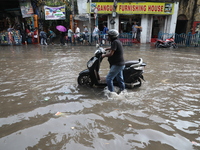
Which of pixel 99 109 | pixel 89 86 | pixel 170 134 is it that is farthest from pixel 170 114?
pixel 89 86

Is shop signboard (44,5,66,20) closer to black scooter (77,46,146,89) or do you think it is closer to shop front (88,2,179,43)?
shop front (88,2,179,43)

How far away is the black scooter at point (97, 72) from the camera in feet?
14.8

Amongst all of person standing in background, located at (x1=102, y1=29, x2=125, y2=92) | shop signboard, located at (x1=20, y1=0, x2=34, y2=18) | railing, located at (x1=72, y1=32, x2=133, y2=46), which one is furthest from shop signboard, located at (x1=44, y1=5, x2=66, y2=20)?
person standing in background, located at (x1=102, y1=29, x2=125, y2=92)

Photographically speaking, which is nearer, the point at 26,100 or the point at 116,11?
the point at 26,100

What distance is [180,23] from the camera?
64.5 ft

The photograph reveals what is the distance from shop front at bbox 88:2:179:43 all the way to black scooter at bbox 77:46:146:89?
45.3 ft

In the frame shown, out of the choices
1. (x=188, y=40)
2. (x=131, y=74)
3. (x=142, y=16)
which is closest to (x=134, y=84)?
(x=131, y=74)

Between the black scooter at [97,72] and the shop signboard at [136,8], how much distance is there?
1406cm

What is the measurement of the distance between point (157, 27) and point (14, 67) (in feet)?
54.9

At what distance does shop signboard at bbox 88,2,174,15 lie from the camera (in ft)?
57.4

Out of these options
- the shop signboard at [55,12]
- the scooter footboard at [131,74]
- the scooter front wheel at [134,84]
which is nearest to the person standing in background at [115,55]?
the scooter footboard at [131,74]

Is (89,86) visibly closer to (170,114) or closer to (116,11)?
(170,114)

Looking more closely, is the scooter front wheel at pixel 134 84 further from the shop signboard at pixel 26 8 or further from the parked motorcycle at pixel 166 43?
the shop signboard at pixel 26 8

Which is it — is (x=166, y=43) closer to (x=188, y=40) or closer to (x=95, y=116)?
(x=188, y=40)
